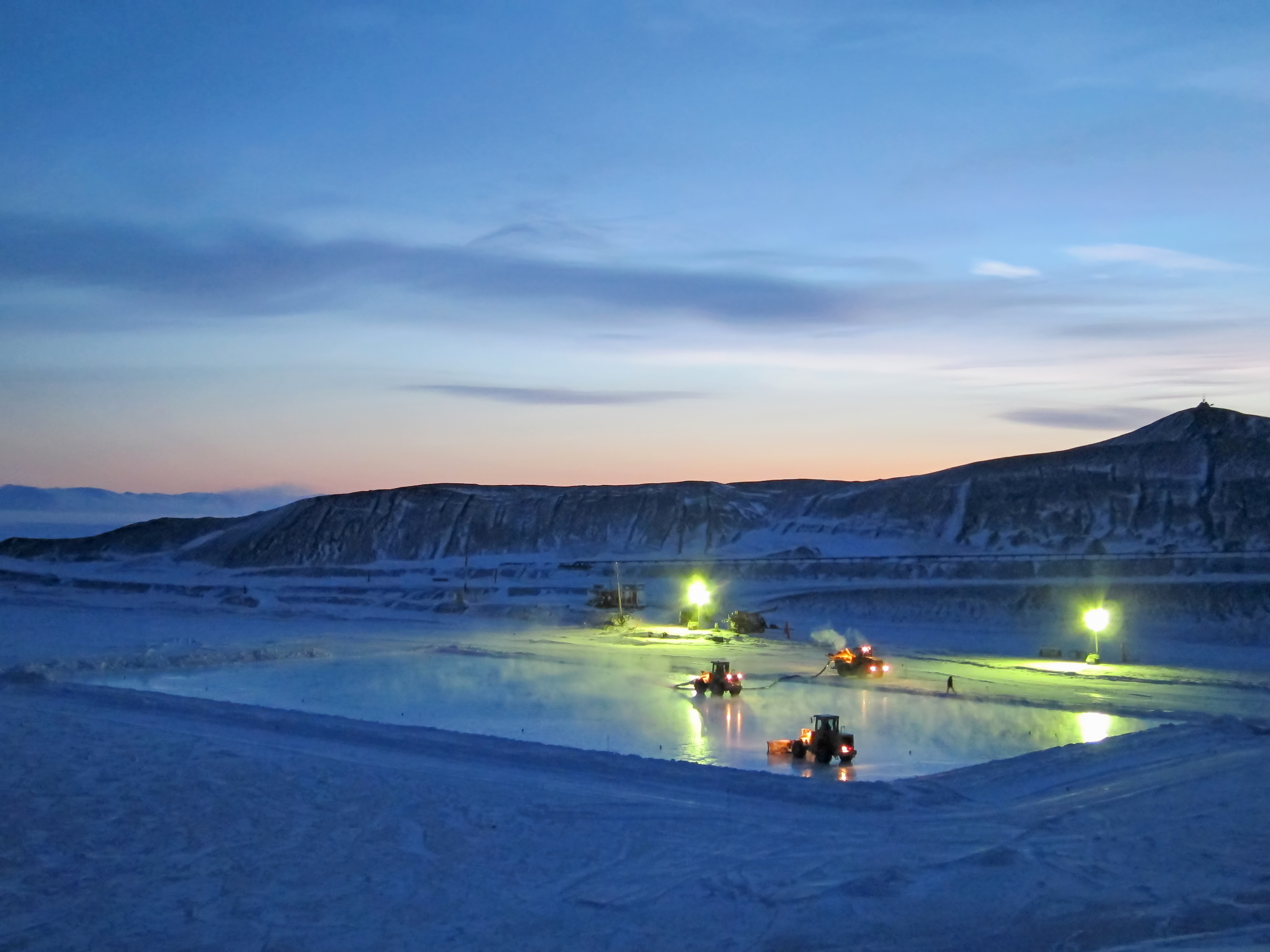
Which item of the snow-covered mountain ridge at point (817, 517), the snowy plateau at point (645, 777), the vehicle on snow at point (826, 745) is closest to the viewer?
the snowy plateau at point (645, 777)

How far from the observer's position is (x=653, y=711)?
21.1m

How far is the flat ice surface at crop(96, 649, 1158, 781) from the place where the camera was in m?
16.9

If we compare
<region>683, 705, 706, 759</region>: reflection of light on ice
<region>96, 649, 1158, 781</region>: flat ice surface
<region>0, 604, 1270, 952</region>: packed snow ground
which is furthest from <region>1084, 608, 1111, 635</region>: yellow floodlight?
<region>683, 705, 706, 759</region>: reflection of light on ice

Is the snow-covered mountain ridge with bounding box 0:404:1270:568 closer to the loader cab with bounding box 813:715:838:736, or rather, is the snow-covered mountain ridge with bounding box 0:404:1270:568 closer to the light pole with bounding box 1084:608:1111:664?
the light pole with bounding box 1084:608:1111:664

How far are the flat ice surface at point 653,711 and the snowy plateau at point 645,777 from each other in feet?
0.52

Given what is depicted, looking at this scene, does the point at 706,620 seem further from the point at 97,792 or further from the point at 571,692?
the point at 97,792

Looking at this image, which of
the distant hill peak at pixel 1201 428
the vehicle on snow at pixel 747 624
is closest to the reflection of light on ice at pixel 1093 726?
the vehicle on snow at pixel 747 624

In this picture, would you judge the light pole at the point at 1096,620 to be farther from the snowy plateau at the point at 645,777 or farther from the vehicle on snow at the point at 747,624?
the vehicle on snow at the point at 747,624

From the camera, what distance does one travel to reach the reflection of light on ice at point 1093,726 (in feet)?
59.4

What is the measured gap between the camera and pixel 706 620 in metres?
43.9

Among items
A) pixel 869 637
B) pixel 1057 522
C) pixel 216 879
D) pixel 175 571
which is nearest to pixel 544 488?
pixel 175 571

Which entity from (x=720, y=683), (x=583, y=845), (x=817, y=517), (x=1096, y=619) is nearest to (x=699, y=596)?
(x=1096, y=619)

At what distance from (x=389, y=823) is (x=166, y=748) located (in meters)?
5.08

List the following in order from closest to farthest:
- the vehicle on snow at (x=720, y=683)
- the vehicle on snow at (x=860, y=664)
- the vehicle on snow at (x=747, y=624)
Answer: the vehicle on snow at (x=720, y=683), the vehicle on snow at (x=860, y=664), the vehicle on snow at (x=747, y=624)
